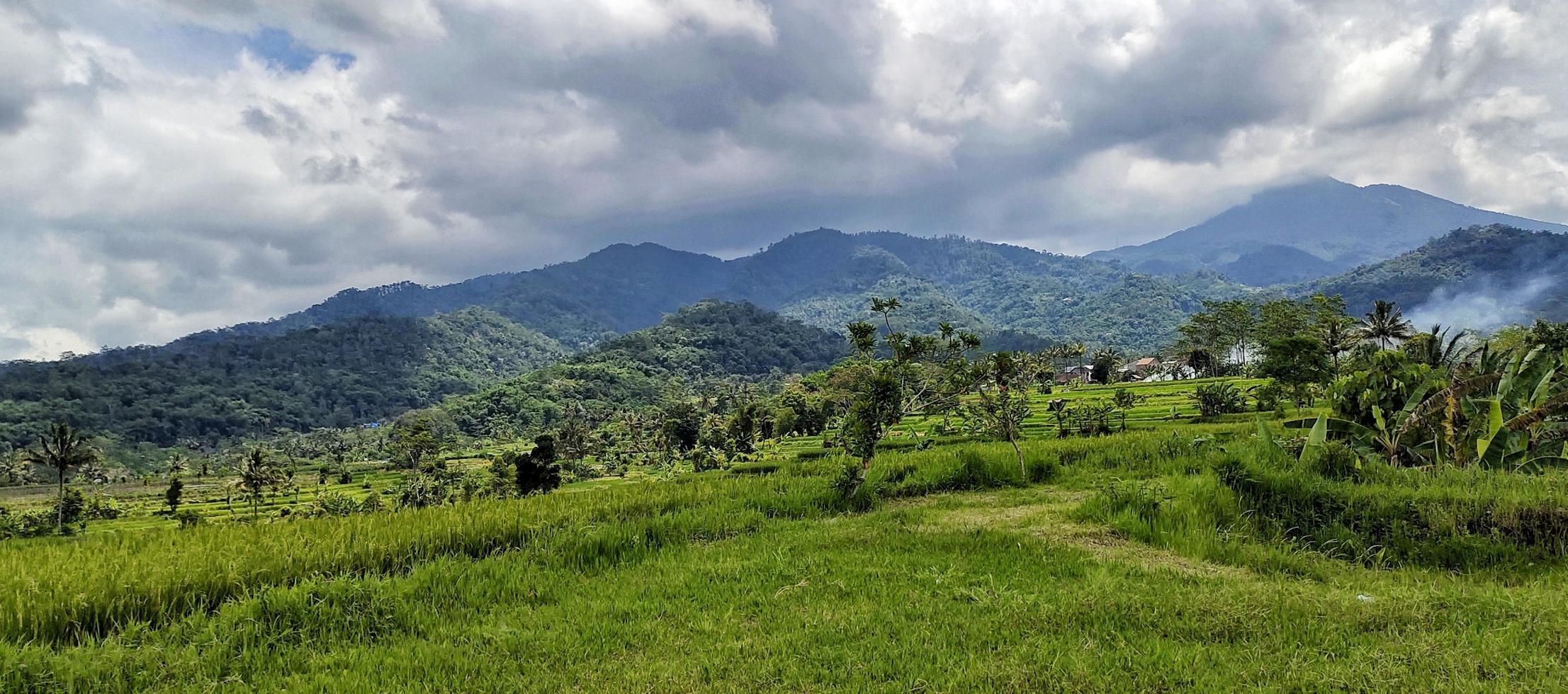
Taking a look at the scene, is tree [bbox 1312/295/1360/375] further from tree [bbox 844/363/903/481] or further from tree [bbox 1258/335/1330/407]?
tree [bbox 844/363/903/481]

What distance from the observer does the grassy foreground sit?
4.19 meters

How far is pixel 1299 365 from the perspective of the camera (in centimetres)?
3788

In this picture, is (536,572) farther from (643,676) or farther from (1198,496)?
(1198,496)

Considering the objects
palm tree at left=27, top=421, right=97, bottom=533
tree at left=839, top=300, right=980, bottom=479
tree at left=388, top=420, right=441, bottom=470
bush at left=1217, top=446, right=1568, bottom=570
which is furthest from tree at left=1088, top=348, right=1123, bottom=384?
palm tree at left=27, top=421, right=97, bottom=533

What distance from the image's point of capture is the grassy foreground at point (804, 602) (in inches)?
165

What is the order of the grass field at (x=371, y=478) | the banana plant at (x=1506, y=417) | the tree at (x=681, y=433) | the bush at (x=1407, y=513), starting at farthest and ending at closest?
the tree at (x=681, y=433) → the grass field at (x=371, y=478) → the banana plant at (x=1506, y=417) → the bush at (x=1407, y=513)

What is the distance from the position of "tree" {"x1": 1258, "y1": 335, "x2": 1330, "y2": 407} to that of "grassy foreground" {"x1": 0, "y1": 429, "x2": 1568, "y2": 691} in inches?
1393

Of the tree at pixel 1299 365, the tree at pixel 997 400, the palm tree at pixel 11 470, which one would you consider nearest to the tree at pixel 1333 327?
the tree at pixel 1299 365

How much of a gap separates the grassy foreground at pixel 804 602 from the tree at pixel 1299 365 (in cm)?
3538

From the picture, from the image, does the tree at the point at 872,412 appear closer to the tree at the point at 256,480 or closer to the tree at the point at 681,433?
the tree at the point at 256,480

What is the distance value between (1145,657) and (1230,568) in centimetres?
275

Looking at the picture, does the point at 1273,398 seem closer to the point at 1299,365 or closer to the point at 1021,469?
the point at 1299,365

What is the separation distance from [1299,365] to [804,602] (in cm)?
4286

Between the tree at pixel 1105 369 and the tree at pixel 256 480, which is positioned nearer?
the tree at pixel 256 480
